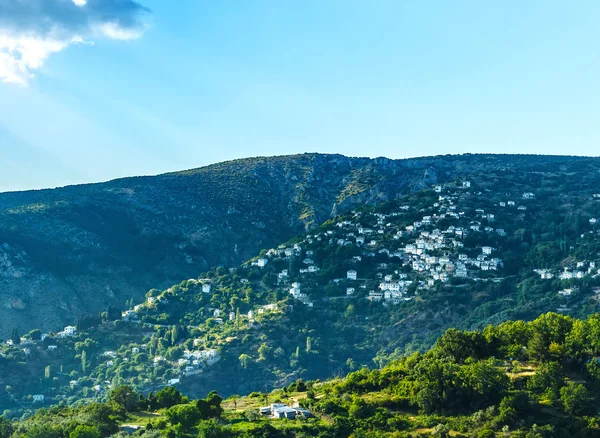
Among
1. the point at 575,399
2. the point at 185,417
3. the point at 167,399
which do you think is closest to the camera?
the point at 575,399

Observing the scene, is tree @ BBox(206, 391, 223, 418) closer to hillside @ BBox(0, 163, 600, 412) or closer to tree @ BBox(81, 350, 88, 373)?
hillside @ BBox(0, 163, 600, 412)

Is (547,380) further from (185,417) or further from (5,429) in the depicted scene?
(5,429)

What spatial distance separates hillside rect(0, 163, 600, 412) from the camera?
104 m

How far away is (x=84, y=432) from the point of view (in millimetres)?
43688

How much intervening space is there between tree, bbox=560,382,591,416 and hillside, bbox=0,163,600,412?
5896 cm

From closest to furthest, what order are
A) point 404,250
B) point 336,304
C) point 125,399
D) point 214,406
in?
point 214,406 → point 125,399 → point 336,304 → point 404,250

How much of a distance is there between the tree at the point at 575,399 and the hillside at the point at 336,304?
58962 mm

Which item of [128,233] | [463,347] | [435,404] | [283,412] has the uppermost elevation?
[128,233]

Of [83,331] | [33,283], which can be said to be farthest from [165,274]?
[83,331]

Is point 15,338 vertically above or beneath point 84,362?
above

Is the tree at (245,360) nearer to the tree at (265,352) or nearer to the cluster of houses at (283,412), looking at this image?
the tree at (265,352)

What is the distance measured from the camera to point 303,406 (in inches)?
2016

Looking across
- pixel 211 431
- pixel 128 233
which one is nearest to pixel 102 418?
pixel 211 431

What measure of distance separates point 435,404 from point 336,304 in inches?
3027
